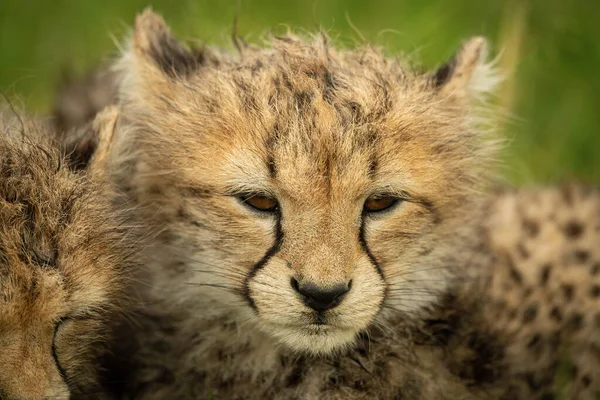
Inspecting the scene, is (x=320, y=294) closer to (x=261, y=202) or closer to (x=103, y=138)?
(x=261, y=202)

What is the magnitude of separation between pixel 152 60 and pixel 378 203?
3.28 feet

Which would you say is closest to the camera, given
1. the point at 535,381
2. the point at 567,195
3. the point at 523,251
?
the point at 535,381

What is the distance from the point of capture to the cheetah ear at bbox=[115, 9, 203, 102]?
3459 millimetres

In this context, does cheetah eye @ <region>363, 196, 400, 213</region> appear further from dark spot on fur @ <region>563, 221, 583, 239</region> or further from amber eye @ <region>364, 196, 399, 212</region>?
dark spot on fur @ <region>563, 221, 583, 239</region>

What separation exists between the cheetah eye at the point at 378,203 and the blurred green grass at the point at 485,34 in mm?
2257

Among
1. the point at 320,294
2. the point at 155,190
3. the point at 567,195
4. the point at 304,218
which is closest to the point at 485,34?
the point at 567,195

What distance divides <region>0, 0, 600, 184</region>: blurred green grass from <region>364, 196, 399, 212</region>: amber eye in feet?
7.42

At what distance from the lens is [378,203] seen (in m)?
3.11

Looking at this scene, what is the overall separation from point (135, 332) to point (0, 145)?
89 centimetres

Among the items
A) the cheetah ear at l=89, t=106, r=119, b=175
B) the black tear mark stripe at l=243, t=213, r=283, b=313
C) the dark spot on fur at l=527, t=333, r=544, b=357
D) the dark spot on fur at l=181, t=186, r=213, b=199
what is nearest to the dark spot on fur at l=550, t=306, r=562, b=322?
the dark spot on fur at l=527, t=333, r=544, b=357

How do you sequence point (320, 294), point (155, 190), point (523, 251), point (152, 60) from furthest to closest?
point (523, 251), point (152, 60), point (155, 190), point (320, 294)

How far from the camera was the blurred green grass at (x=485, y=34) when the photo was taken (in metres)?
5.51

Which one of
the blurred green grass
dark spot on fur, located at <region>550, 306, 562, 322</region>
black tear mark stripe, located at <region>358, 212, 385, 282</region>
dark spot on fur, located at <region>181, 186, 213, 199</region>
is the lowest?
dark spot on fur, located at <region>550, 306, 562, 322</region>

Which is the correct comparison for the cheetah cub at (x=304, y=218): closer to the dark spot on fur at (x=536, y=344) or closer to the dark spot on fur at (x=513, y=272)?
the dark spot on fur at (x=536, y=344)
